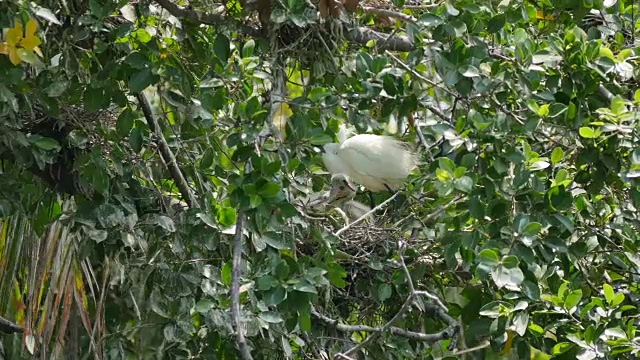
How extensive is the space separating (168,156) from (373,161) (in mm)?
1375

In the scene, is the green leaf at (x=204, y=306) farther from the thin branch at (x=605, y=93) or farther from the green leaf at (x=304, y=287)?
the thin branch at (x=605, y=93)

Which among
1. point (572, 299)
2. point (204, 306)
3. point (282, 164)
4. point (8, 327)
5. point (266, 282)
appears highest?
point (282, 164)

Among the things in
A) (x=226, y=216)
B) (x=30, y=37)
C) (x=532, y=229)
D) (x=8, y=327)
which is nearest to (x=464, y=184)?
(x=532, y=229)

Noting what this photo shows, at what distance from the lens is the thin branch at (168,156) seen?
2.56 meters

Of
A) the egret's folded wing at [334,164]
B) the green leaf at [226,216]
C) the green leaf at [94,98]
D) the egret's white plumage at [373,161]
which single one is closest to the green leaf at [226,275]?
the green leaf at [226,216]

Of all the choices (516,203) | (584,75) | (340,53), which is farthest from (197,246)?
(584,75)

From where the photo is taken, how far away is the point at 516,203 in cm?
232

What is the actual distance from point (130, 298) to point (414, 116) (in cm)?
90

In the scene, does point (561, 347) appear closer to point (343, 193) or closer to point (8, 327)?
point (8, 327)

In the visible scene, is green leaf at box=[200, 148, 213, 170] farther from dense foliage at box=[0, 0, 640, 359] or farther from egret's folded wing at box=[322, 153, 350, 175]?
egret's folded wing at box=[322, 153, 350, 175]

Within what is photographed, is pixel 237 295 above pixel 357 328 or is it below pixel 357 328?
above

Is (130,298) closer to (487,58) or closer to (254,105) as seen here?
(254,105)

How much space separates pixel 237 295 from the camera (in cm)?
197

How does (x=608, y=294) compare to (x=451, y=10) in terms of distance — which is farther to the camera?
(x=608, y=294)
